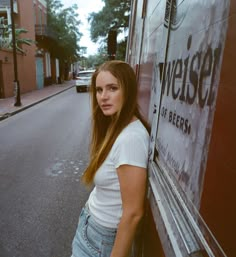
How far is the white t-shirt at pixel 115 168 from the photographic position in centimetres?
137

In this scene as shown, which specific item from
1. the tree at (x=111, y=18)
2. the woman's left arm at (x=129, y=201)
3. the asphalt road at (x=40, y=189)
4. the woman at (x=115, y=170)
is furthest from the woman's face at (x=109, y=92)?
the tree at (x=111, y=18)

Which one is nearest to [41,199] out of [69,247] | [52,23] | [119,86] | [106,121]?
[69,247]

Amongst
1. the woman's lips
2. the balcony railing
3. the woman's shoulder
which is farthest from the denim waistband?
the balcony railing

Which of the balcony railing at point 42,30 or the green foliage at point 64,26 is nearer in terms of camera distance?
the balcony railing at point 42,30

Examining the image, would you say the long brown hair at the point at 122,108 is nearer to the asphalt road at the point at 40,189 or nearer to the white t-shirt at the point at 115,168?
the white t-shirt at the point at 115,168

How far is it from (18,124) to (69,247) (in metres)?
7.57

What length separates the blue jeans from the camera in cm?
162

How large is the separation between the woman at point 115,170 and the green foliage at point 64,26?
30.5 m

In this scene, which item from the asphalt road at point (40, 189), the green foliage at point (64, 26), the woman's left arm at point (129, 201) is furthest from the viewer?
the green foliage at point (64, 26)

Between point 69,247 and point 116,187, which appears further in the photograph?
point 69,247

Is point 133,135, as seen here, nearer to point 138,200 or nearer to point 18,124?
point 138,200

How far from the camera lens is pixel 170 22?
144cm

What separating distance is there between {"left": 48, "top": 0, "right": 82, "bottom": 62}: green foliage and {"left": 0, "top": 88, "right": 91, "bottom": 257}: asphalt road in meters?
24.3

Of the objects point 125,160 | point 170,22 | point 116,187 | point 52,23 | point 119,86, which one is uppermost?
point 52,23
